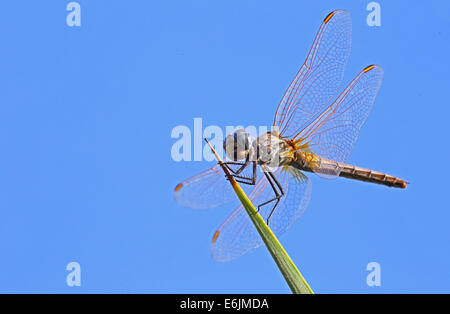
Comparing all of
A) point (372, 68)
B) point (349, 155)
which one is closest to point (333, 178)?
point (349, 155)

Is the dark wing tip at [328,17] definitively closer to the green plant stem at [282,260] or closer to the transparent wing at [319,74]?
the transparent wing at [319,74]

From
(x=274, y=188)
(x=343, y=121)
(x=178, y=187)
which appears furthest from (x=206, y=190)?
(x=343, y=121)

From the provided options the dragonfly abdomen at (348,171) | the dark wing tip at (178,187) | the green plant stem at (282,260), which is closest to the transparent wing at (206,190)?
the dark wing tip at (178,187)

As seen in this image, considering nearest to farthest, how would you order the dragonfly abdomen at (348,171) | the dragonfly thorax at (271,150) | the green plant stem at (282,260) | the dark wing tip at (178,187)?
1. the green plant stem at (282,260)
2. the dark wing tip at (178,187)
3. the dragonfly thorax at (271,150)
4. the dragonfly abdomen at (348,171)

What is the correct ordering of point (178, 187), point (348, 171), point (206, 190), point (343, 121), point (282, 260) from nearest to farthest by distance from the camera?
point (282, 260) < point (178, 187) < point (206, 190) < point (343, 121) < point (348, 171)

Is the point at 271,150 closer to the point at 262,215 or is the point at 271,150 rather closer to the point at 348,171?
the point at 262,215

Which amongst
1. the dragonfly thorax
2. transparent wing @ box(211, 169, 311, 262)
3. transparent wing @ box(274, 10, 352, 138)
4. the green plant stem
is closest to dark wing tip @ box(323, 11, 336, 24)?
transparent wing @ box(274, 10, 352, 138)
